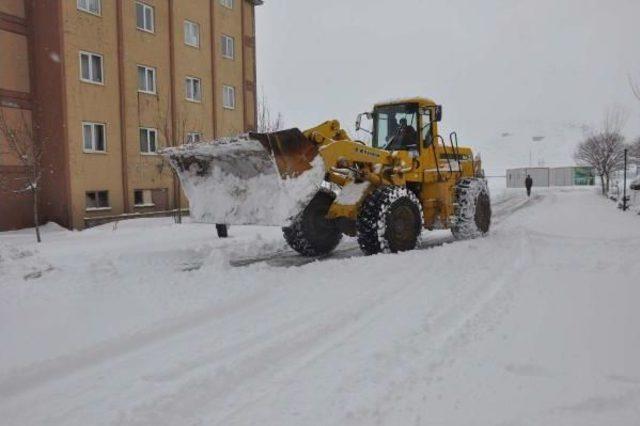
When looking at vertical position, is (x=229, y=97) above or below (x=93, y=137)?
above

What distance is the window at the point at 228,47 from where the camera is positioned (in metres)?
27.1

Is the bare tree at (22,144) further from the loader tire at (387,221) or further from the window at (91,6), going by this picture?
the loader tire at (387,221)

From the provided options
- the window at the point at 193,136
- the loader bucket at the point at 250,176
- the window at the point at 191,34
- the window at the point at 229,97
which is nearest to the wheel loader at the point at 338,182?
the loader bucket at the point at 250,176

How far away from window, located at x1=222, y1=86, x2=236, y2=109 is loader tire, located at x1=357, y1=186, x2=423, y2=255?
19.2m

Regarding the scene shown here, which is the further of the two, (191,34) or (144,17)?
(191,34)

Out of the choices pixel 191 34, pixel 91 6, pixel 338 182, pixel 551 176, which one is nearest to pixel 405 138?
pixel 338 182

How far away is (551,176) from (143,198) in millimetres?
58776

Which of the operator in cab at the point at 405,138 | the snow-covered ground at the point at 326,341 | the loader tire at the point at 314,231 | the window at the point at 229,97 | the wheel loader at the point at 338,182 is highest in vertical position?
the window at the point at 229,97

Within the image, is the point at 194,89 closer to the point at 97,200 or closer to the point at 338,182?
the point at 97,200

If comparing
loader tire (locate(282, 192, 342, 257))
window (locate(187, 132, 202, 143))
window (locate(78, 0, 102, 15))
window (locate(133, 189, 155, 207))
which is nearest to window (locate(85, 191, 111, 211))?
window (locate(133, 189, 155, 207))

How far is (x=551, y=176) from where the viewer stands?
228 feet

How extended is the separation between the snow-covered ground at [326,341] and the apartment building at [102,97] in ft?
40.4

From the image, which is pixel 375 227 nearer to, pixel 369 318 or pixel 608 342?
pixel 369 318

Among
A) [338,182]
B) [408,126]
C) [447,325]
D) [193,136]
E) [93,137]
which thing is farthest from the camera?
[193,136]
